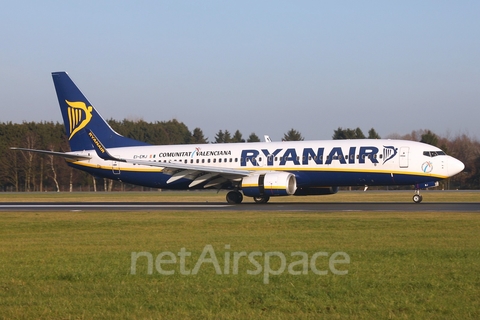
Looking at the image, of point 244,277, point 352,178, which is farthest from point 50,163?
point 244,277

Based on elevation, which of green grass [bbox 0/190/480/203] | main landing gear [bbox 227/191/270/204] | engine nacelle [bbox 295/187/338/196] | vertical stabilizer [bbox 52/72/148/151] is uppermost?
vertical stabilizer [bbox 52/72/148/151]

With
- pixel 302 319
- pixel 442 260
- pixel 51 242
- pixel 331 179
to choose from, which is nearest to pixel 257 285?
pixel 302 319

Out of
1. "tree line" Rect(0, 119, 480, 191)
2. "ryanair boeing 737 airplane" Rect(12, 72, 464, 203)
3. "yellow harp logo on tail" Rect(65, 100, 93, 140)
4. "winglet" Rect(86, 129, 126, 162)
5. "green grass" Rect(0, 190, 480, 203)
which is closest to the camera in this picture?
"ryanair boeing 737 airplane" Rect(12, 72, 464, 203)

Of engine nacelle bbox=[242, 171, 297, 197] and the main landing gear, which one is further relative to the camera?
the main landing gear

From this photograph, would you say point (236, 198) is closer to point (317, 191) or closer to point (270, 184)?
point (270, 184)

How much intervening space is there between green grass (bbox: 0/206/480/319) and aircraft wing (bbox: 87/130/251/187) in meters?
16.8

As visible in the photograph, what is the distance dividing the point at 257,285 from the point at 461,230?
1075 centimetres

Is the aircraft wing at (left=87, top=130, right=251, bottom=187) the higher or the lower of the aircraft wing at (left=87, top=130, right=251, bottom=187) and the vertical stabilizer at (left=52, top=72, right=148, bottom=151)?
the lower

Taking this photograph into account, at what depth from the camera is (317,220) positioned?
934 inches

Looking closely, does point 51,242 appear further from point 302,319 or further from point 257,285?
point 302,319

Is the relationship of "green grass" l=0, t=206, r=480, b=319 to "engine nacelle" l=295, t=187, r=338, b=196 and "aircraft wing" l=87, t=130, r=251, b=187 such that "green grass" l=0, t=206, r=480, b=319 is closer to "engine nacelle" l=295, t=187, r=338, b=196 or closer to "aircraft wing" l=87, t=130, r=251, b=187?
"aircraft wing" l=87, t=130, r=251, b=187

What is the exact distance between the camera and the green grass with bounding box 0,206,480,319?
9000mm

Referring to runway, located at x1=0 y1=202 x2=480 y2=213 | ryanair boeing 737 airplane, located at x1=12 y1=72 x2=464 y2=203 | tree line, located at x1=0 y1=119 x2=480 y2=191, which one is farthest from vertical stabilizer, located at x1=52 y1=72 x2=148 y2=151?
tree line, located at x1=0 y1=119 x2=480 y2=191

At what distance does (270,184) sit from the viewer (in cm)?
3638
